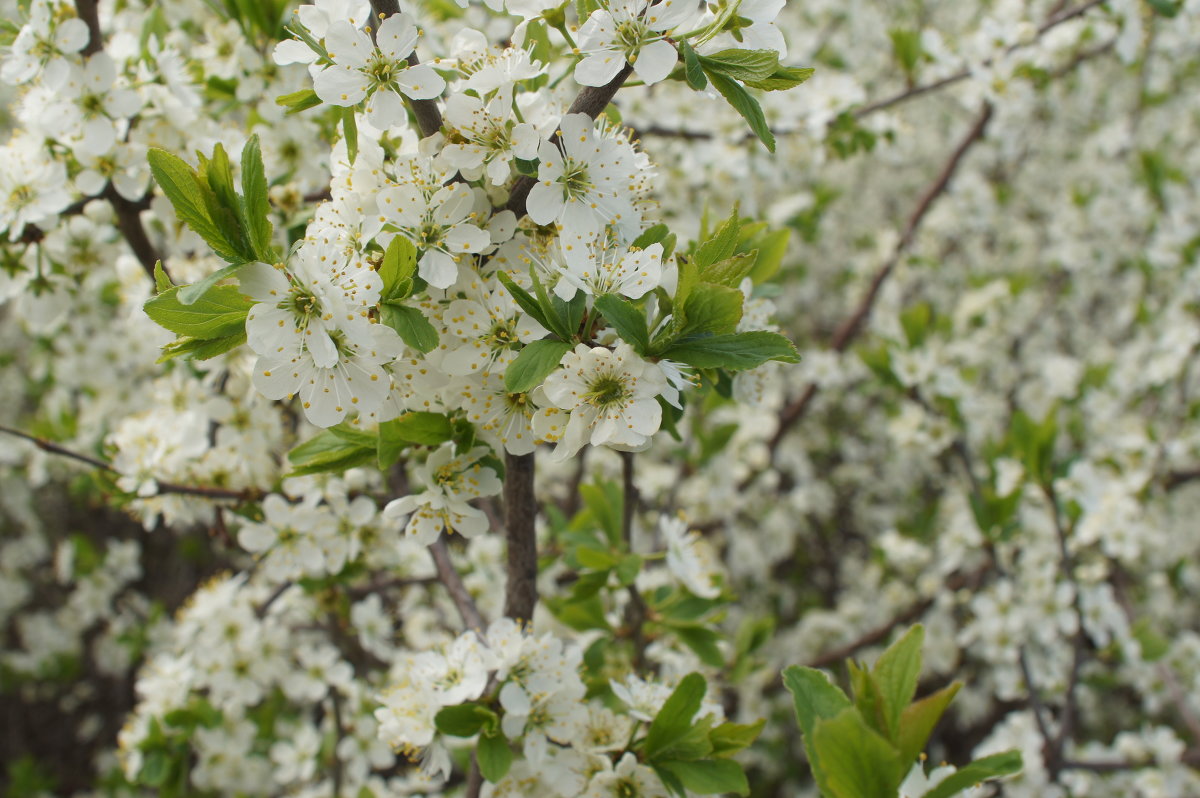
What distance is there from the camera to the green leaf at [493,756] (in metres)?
1.34

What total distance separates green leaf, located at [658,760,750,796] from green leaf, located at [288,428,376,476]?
2.57 ft

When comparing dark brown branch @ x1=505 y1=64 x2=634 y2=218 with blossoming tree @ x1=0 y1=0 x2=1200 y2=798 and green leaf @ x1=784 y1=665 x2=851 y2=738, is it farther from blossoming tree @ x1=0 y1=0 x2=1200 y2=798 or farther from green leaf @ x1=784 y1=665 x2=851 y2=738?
green leaf @ x1=784 y1=665 x2=851 y2=738

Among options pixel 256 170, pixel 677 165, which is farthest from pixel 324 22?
pixel 677 165

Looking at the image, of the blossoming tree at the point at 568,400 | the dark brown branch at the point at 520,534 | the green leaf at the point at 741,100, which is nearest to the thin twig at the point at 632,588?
the blossoming tree at the point at 568,400

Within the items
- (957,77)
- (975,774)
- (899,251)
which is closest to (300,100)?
(975,774)

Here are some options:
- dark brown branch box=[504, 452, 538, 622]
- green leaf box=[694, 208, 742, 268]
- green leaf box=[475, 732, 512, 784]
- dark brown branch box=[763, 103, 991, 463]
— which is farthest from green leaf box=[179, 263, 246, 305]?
dark brown branch box=[763, 103, 991, 463]

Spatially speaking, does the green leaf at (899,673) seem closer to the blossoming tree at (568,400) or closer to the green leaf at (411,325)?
the blossoming tree at (568,400)

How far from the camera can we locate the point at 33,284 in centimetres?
205

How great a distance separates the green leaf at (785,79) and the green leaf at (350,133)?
0.62 metres

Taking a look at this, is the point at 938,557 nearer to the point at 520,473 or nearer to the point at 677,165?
the point at 677,165

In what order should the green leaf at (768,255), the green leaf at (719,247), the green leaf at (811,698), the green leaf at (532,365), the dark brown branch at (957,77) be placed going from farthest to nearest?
the dark brown branch at (957,77)
the green leaf at (768,255)
the green leaf at (811,698)
the green leaf at (719,247)
the green leaf at (532,365)

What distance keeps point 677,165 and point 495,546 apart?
1.74 metres

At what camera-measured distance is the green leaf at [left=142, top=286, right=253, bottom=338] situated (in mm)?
1049

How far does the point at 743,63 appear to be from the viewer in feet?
3.76
